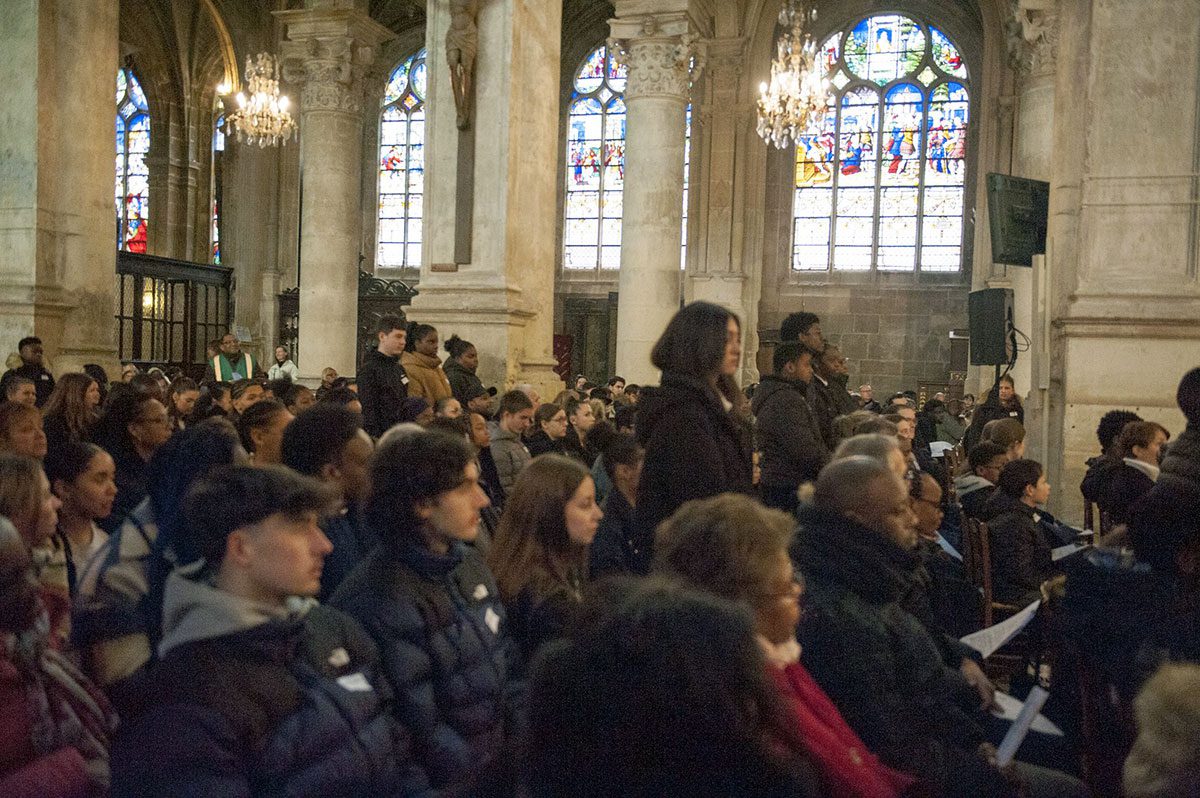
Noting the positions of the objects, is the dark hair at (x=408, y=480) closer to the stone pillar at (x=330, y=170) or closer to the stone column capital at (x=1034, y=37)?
the stone column capital at (x=1034, y=37)

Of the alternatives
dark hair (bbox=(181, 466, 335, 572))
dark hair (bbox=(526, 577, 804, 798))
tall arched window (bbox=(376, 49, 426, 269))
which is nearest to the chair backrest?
dark hair (bbox=(181, 466, 335, 572))

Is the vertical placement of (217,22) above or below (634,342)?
above

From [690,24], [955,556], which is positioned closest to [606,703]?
[955,556]

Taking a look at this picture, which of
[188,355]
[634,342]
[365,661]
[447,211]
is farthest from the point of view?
[188,355]

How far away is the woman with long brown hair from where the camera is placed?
10.7 ft

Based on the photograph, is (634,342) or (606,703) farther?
(634,342)

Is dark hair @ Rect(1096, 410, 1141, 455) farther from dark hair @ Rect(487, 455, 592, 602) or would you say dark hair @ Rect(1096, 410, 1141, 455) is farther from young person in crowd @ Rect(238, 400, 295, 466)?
young person in crowd @ Rect(238, 400, 295, 466)

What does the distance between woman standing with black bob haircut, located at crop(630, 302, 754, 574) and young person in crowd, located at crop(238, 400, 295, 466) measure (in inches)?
62.0

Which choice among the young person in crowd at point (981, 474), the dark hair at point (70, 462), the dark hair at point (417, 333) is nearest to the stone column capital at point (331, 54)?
the dark hair at point (417, 333)

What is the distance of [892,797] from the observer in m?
2.29

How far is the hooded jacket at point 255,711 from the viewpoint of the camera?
2.06 metres

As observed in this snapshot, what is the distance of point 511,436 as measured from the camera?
671 centimetres

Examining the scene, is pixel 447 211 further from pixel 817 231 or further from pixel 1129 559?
pixel 817 231

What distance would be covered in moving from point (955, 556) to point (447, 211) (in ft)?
21.6
